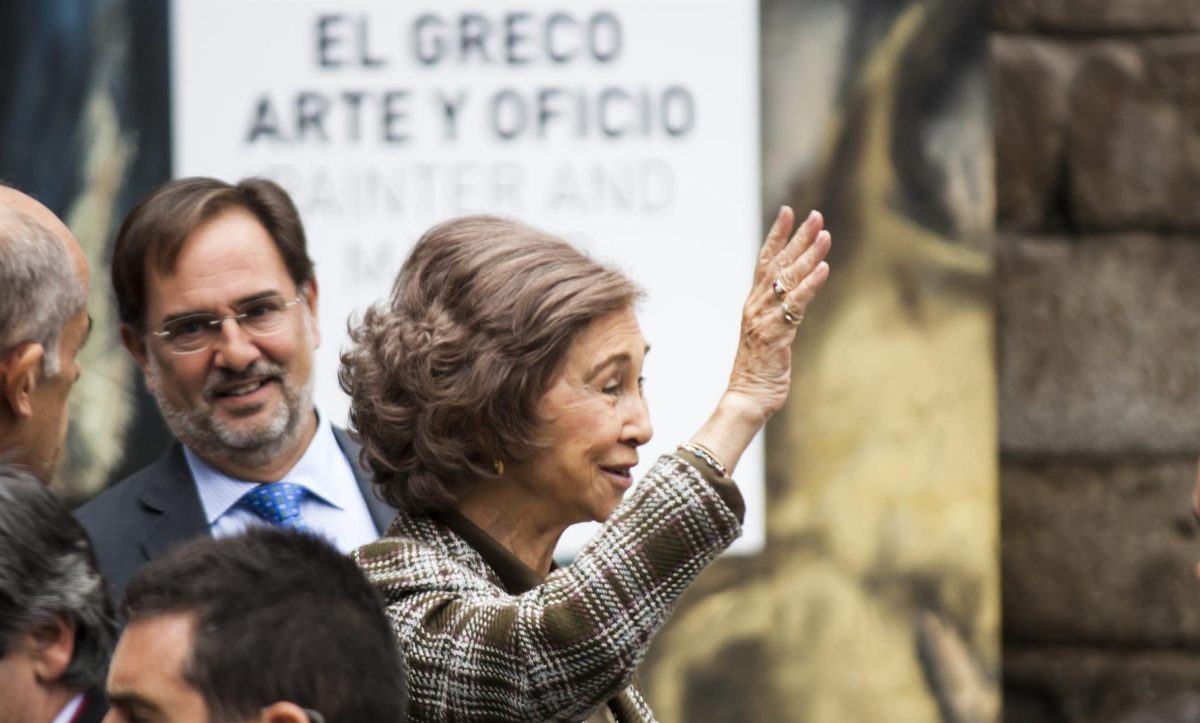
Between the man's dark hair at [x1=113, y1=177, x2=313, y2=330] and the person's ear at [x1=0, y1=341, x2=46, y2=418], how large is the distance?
705 mm

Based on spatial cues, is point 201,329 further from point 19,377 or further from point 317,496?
point 19,377

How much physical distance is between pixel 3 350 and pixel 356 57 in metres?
1.54

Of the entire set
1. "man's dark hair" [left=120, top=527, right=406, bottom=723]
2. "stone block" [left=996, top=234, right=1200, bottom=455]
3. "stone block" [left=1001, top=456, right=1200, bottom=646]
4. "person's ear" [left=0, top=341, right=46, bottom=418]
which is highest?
"person's ear" [left=0, top=341, right=46, bottom=418]

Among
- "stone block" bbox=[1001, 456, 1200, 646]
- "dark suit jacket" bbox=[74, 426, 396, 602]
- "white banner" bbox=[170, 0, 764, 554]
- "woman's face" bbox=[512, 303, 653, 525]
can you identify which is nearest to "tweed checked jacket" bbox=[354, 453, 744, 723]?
"woman's face" bbox=[512, 303, 653, 525]

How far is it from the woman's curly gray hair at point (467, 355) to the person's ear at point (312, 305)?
790mm

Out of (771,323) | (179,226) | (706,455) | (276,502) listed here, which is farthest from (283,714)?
(179,226)

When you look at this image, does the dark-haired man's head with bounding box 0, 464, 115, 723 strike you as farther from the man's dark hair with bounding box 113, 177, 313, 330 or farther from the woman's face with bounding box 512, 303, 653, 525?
the man's dark hair with bounding box 113, 177, 313, 330

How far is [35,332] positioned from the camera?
2.04m

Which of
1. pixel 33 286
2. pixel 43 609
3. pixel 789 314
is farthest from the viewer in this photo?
pixel 33 286

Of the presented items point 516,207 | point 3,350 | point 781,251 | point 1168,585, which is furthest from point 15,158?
point 1168,585

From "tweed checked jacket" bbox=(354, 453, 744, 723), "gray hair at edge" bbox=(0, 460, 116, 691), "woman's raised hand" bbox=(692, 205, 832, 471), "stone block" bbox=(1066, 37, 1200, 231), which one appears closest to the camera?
"gray hair at edge" bbox=(0, 460, 116, 691)

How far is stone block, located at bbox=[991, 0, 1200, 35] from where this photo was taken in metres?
3.96

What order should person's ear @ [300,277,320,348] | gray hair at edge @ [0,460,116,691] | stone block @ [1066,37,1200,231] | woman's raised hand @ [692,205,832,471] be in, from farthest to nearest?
stone block @ [1066,37,1200,231], person's ear @ [300,277,320,348], woman's raised hand @ [692,205,832,471], gray hair at edge @ [0,460,116,691]

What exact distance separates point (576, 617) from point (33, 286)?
2.36ft
